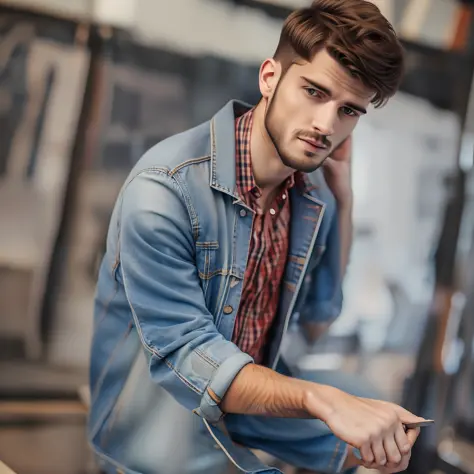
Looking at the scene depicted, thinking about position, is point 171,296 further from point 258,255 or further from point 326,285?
point 326,285

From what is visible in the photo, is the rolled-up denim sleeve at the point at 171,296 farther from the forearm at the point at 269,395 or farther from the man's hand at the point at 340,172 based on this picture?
the man's hand at the point at 340,172

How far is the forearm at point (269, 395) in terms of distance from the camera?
1136 millimetres

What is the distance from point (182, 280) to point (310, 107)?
1.28 ft

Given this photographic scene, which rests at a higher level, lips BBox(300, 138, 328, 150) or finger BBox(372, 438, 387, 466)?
lips BBox(300, 138, 328, 150)

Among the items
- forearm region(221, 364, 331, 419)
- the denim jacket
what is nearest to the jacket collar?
the denim jacket

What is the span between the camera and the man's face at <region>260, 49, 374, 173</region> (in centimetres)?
119

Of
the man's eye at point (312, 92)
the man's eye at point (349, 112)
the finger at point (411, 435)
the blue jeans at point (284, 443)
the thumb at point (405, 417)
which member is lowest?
the blue jeans at point (284, 443)

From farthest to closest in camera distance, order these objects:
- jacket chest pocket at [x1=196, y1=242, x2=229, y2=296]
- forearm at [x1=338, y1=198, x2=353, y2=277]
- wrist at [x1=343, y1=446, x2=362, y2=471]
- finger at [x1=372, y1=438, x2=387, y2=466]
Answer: forearm at [x1=338, y1=198, x2=353, y2=277] → wrist at [x1=343, y1=446, x2=362, y2=471] → jacket chest pocket at [x1=196, y1=242, x2=229, y2=296] → finger at [x1=372, y1=438, x2=387, y2=466]

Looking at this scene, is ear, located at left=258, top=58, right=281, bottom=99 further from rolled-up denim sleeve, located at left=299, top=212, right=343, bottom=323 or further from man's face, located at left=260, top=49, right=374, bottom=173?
rolled-up denim sleeve, located at left=299, top=212, right=343, bottom=323

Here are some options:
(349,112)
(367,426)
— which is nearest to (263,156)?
(349,112)

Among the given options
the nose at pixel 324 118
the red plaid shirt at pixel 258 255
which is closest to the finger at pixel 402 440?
the red plaid shirt at pixel 258 255

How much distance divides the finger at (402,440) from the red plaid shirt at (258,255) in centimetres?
33

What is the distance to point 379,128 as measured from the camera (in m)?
1.52

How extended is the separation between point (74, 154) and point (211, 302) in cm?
42
